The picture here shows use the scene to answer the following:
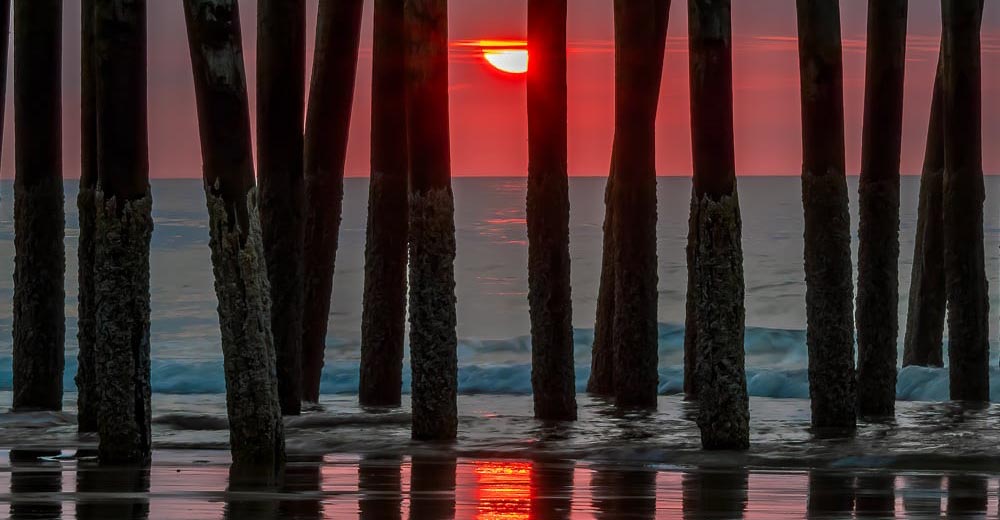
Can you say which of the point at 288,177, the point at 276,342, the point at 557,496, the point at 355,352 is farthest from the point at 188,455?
the point at 355,352

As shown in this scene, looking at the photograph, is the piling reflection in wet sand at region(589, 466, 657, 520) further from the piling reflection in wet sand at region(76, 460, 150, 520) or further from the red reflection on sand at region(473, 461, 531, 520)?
the piling reflection in wet sand at region(76, 460, 150, 520)

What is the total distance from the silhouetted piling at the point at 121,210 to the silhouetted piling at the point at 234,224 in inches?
17.6

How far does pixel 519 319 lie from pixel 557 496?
77.3 feet

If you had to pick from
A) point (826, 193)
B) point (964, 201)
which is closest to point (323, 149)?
point (826, 193)

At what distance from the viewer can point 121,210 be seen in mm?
8758

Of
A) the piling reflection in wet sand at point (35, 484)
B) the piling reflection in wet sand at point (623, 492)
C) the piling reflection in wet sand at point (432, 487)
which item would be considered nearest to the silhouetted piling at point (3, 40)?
the piling reflection in wet sand at point (35, 484)

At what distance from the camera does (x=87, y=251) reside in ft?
34.9

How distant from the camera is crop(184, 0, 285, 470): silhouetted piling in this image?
838 cm

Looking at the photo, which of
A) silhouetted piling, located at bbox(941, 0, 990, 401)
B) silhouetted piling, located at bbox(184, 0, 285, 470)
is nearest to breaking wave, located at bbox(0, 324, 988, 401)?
silhouetted piling, located at bbox(941, 0, 990, 401)

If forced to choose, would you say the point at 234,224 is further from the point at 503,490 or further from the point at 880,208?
the point at 880,208

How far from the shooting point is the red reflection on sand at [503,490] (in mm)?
7488

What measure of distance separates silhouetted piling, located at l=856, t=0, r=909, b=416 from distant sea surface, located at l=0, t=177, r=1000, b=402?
358 centimetres

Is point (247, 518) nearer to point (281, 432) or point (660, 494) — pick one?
point (281, 432)

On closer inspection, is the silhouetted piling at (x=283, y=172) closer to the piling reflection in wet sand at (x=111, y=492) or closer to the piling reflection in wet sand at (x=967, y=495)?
the piling reflection in wet sand at (x=111, y=492)
